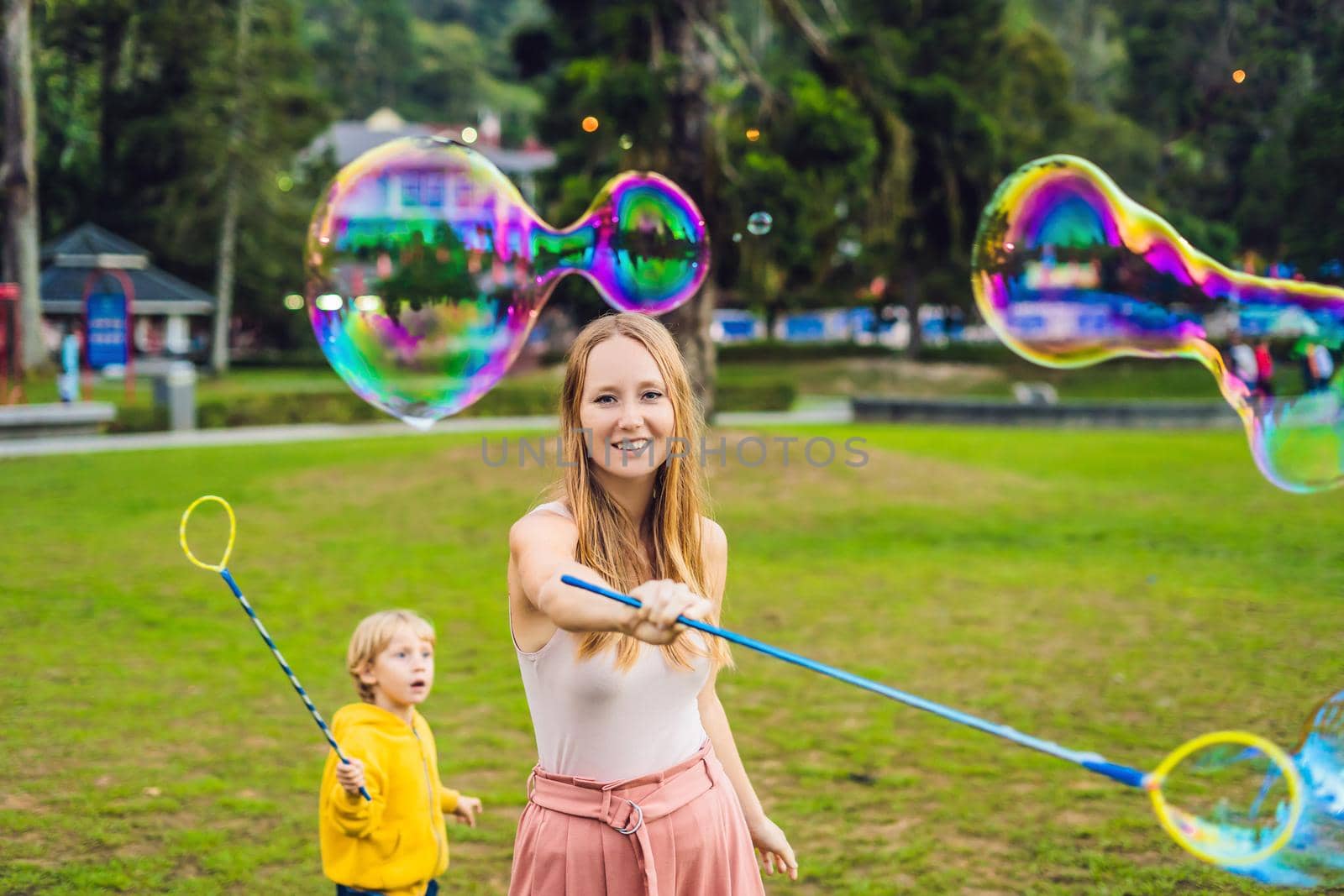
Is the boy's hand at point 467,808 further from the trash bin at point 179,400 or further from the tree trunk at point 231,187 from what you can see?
the tree trunk at point 231,187

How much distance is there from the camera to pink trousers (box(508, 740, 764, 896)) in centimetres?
241

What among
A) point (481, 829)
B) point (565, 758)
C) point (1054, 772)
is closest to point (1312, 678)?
point (1054, 772)

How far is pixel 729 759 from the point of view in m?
2.75

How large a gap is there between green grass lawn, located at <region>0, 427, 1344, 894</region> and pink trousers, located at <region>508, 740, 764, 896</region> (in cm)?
158

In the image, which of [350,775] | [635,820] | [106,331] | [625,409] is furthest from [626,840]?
[106,331]

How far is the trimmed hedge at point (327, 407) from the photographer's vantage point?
68.3 ft

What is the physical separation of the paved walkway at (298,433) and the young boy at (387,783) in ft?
46.8

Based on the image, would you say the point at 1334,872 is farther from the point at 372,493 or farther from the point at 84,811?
the point at 372,493

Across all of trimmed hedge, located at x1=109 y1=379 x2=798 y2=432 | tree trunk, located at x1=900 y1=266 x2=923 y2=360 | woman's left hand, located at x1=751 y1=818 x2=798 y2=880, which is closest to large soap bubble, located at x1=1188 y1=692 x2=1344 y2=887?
woman's left hand, located at x1=751 y1=818 x2=798 y2=880

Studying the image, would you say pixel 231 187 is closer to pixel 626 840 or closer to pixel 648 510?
pixel 648 510

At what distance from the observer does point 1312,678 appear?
6.99 meters

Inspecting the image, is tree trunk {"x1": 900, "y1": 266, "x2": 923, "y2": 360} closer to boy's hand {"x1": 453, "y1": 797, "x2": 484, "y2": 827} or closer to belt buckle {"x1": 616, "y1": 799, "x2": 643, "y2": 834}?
boy's hand {"x1": 453, "y1": 797, "x2": 484, "y2": 827}

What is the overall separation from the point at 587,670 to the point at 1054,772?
3.94 m

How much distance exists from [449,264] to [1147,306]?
2630 mm
